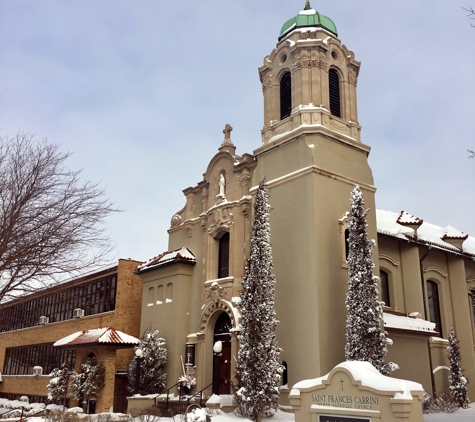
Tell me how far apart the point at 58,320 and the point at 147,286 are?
1004 centimetres

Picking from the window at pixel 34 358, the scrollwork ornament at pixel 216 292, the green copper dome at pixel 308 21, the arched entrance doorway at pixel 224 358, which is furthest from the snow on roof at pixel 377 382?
the window at pixel 34 358

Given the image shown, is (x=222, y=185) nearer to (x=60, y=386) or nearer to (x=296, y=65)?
(x=296, y=65)

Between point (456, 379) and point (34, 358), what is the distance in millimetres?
27618

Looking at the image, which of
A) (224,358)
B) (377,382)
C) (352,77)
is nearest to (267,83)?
(352,77)

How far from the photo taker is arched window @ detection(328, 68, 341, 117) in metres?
26.6

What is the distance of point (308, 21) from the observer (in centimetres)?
2791

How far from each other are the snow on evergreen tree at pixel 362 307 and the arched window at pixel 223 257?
25.2ft

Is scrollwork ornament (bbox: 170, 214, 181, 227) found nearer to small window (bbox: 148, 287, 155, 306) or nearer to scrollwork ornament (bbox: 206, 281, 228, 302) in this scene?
small window (bbox: 148, 287, 155, 306)

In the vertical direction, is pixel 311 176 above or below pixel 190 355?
above

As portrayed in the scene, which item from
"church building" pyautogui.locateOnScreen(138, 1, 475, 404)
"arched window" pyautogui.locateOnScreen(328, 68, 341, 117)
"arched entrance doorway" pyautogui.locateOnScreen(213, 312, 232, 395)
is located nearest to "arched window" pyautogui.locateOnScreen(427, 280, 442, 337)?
"church building" pyautogui.locateOnScreen(138, 1, 475, 404)

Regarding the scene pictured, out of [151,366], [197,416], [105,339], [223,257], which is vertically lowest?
[197,416]

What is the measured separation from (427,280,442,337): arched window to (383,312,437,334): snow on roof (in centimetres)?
502

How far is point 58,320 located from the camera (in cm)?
3647

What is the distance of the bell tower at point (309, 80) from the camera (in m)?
25.6
